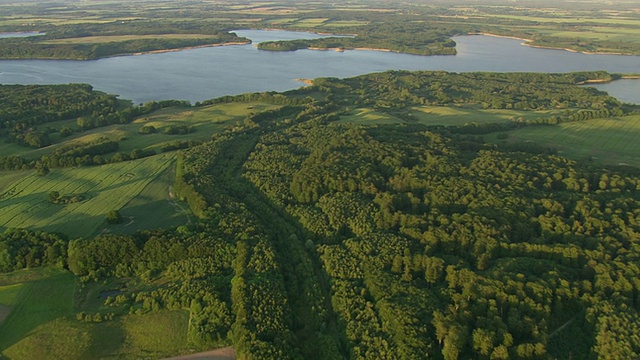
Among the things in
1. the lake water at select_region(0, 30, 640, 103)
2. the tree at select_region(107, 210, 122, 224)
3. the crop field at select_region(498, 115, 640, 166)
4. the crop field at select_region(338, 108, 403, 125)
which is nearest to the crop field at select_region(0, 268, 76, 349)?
the tree at select_region(107, 210, 122, 224)

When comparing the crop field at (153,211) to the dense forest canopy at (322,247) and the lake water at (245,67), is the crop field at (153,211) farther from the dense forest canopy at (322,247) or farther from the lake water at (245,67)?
the lake water at (245,67)

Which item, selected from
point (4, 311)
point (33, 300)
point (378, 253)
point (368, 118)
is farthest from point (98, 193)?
point (368, 118)

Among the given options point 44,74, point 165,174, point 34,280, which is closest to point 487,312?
point 34,280

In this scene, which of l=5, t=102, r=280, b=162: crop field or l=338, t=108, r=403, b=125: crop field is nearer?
l=5, t=102, r=280, b=162: crop field

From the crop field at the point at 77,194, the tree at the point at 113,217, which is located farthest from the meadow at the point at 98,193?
the tree at the point at 113,217

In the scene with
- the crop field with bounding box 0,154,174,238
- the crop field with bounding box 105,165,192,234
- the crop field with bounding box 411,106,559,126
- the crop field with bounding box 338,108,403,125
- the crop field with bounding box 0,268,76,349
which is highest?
the crop field with bounding box 0,154,174,238

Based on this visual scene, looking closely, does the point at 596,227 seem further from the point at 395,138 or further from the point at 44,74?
the point at 44,74

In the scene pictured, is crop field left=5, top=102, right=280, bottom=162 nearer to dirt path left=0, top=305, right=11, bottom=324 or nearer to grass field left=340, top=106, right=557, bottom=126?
grass field left=340, top=106, right=557, bottom=126
